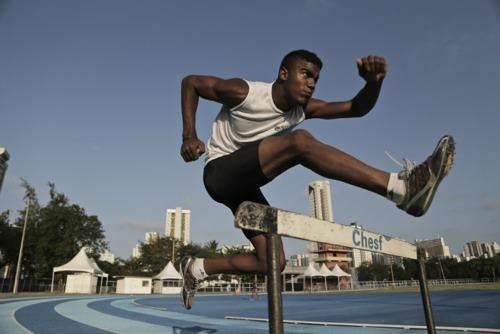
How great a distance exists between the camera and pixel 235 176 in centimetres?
228

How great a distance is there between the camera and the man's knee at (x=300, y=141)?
198 cm

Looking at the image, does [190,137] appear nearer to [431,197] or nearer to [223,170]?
[223,170]

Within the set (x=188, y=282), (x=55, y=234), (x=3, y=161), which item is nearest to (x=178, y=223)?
(x=55, y=234)

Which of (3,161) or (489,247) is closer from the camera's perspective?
(3,161)

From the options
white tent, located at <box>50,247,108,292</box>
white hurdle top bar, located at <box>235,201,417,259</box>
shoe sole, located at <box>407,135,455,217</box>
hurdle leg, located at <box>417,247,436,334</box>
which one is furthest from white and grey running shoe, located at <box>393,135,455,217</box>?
white tent, located at <box>50,247,108,292</box>

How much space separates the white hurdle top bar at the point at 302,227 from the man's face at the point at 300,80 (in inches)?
37.8

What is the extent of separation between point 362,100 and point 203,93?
1.21 m

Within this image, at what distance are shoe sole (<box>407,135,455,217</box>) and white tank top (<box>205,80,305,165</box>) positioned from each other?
3.45ft

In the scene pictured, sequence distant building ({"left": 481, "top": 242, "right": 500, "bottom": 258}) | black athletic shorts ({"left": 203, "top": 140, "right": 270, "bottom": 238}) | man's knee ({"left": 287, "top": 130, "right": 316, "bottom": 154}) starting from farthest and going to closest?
distant building ({"left": 481, "top": 242, "right": 500, "bottom": 258}) < black athletic shorts ({"left": 203, "top": 140, "right": 270, "bottom": 238}) < man's knee ({"left": 287, "top": 130, "right": 316, "bottom": 154})

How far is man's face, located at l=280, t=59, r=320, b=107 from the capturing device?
2.33m

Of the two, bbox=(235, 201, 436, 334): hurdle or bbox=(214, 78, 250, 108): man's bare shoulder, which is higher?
bbox=(214, 78, 250, 108): man's bare shoulder

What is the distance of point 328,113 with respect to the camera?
2.77 metres

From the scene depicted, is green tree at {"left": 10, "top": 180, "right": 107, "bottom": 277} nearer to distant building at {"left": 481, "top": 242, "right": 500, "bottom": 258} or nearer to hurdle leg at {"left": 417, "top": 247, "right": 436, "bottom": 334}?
hurdle leg at {"left": 417, "top": 247, "right": 436, "bottom": 334}

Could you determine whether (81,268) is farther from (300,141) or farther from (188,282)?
(300,141)
